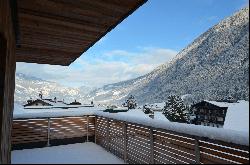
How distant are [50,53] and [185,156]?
13.2 feet

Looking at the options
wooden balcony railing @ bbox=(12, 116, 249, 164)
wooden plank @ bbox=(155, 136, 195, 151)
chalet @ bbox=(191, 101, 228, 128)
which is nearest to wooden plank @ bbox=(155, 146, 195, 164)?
wooden balcony railing @ bbox=(12, 116, 249, 164)

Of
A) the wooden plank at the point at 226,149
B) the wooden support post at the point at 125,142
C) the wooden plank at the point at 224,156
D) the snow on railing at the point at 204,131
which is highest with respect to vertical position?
the snow on railing at the point at 204,131

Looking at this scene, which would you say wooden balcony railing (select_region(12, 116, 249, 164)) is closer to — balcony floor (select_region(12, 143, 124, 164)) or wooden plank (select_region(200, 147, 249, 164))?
wooden plank (select_region(200, 147, 249, 164))

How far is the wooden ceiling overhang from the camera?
3336mm

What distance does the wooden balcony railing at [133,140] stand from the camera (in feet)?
14.0

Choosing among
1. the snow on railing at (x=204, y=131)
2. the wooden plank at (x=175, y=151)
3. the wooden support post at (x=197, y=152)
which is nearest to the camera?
the snow on railing at (x=204, y=131)

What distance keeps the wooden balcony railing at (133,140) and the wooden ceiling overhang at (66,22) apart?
2.47 metres

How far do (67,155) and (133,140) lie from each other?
2403 mm

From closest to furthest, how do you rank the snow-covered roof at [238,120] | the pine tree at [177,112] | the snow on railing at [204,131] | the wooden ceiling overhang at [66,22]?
1. the wooden ceiling overhang at [66,22]
2. the snow on railing at [204,131]
3. the snow-covered roof at [238,120]
4. the pine tree at [177,112]

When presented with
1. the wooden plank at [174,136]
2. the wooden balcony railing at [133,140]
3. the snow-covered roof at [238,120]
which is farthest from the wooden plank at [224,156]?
the snow-covered roof at [238,120]

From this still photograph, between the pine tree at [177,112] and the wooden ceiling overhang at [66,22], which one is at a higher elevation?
the wooden ceiling overhang at [66,22]

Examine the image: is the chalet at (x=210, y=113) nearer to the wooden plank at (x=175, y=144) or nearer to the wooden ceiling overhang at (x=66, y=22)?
the wooden plank at (x=175, y=144)

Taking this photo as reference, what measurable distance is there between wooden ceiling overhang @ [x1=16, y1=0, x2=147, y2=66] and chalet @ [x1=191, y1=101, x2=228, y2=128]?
5366cm

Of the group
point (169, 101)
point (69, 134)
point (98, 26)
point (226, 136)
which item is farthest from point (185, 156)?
point (169, 101)
